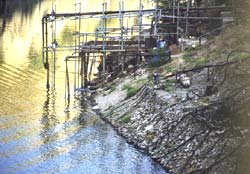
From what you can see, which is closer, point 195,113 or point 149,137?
point 195,113

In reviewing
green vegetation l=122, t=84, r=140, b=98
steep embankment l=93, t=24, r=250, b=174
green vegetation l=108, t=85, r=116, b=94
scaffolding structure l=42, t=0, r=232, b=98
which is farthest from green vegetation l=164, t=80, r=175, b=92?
scaffolding structure l=42, t=0, r=232, b=98

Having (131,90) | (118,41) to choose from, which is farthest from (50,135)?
(118,41)

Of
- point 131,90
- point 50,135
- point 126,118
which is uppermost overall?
point 131,90

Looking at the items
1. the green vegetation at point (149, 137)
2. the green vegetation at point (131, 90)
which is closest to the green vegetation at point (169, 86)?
the green vegetation at point (131, 90)

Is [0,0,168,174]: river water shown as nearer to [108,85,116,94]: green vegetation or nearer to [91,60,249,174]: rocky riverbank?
[91,60,249,174]: rocky riverbank

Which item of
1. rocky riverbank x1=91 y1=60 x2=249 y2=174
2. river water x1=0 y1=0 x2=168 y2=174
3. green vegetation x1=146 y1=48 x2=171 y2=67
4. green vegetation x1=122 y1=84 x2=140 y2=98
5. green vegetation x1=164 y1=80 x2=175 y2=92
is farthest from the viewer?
green vegetation x1=146 y1=48 x2=171 y2=67

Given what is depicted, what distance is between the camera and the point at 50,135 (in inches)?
1203

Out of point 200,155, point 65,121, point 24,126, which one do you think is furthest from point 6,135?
point 200,155

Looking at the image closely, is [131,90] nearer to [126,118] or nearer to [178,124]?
[126,118]

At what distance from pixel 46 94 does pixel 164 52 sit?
8.68m

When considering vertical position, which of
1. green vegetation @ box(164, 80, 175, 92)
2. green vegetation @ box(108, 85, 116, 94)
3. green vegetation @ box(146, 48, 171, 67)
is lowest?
green vegetation @ box(108, 85, 116, 94)

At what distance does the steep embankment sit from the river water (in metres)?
1.04

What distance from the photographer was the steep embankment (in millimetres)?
22203

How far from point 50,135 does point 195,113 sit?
8998 mm
